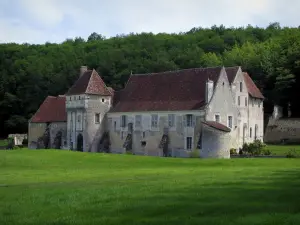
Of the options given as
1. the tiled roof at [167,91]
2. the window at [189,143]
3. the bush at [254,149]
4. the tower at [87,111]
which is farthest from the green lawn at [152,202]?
the tower at [87,111]

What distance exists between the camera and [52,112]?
7306cm

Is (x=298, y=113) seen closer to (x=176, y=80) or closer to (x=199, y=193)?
(x=176, y=80)

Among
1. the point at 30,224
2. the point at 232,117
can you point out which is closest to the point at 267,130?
the point at 232,117

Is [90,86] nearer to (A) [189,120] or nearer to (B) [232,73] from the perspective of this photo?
(A) [189,120]

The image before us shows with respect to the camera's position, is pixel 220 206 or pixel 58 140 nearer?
pixel 220 206

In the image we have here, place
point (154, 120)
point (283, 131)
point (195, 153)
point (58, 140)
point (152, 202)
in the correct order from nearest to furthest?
1. point (152, 202)
2. point (195, 153)
3. point (154, 120)
4. point (58, 140)
5. point (283, 131)

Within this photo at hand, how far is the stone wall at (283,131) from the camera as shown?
69812mm

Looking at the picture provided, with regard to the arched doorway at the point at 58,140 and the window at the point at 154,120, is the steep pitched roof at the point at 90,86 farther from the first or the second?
the window at the point at 154,120

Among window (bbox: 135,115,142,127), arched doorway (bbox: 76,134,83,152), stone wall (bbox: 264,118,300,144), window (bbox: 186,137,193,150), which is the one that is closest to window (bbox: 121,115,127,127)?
window (bbox: 135,115,142,127)

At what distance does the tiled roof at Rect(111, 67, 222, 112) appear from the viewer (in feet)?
182

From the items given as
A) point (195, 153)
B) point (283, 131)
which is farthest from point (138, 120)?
point (283, 131)

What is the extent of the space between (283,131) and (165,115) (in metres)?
23.3

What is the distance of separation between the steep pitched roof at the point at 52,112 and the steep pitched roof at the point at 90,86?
7591mm

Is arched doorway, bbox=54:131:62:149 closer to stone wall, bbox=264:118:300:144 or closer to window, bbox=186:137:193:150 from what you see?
window, bbox=186:137:193:150
